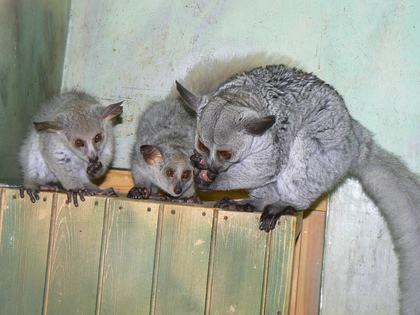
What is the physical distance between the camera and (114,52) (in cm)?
475

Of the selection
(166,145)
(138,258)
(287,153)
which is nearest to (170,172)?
(166,145)

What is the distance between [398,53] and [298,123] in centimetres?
161

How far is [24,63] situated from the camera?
399cm

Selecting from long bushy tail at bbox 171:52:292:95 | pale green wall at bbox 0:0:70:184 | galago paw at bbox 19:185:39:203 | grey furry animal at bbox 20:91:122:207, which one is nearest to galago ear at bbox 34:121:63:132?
grey furry animal at bbox 20:91:122:207

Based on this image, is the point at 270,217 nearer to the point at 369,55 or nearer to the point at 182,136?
the point at 182,136

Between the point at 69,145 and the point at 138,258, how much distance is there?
1.37 meters

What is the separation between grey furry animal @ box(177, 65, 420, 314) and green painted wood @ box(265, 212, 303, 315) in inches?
3.2

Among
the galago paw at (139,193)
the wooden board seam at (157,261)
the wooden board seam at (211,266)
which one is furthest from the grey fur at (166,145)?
the wooden board seam at (211,266)

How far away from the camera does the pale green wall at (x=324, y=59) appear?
427 centimetres

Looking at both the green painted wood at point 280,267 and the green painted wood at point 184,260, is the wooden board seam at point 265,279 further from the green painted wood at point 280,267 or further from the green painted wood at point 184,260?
the green painted wood at point 184,260

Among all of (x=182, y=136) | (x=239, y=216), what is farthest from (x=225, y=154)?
(x=182, y=136)

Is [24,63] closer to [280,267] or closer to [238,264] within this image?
[238,264]

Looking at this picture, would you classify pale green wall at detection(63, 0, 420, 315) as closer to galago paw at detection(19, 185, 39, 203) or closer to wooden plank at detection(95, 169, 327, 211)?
wooden plank at detection(95, 169, 327, 211)

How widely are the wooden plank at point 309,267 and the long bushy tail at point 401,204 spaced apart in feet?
2.29
